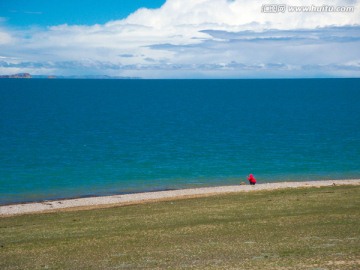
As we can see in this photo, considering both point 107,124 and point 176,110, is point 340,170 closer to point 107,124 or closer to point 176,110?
point 107,124

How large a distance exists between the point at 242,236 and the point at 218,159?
147 ft

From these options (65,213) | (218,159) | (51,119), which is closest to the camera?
(65,213)

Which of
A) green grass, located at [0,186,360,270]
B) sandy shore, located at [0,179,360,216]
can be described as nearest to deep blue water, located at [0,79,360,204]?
sandy shore, located at [0,179,360,216]

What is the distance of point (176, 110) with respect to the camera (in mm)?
157625

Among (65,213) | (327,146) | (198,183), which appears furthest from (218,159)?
(65,213)

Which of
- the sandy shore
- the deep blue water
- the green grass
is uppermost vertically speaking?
the green grass

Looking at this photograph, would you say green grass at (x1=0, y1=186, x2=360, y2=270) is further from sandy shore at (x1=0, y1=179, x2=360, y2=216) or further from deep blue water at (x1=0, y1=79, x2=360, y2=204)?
deep blue water at (x1=0, y1=79, x2=360, y2=204)

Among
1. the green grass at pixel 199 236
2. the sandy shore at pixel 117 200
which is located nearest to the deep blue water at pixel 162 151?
the sandy shore at pixel 117 200

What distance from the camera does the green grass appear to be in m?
21.5

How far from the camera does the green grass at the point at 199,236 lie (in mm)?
21453

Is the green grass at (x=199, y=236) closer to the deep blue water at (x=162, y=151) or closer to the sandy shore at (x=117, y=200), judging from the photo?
the sandy shore at (x=117, y=200)

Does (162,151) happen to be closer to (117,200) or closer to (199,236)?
(117,200)

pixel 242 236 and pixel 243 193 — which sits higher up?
pixel 242 236

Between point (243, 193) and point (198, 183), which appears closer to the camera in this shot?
point (243, 193)
